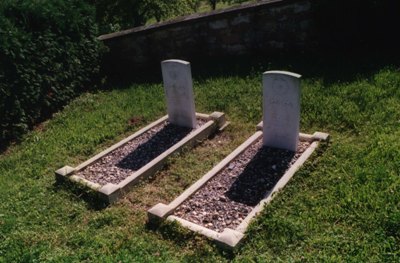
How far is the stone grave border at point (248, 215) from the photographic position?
4164mm

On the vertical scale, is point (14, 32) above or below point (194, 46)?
above

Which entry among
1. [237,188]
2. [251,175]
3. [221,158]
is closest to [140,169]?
[221,158]

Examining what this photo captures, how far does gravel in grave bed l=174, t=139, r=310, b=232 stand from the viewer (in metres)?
4.68

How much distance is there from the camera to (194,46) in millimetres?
9180

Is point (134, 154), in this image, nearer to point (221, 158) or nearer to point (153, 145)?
point (153, 145)

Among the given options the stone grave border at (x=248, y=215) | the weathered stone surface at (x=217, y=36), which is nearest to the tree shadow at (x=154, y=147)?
the stone grave border at (x=248, y=215)

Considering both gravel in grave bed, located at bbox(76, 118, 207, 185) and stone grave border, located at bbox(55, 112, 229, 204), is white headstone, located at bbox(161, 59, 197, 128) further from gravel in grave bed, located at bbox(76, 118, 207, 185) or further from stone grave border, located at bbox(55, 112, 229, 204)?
stone grave border, located at bbox(55, 112, 229, 204)

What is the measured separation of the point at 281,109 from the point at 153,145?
6.89ft

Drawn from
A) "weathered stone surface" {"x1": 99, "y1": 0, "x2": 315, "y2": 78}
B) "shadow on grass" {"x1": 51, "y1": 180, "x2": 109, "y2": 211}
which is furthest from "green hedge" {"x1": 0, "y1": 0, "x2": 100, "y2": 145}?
"shadow on grass" {"x1": 51, "y1": 180, "x2": 109, "y2": 211}

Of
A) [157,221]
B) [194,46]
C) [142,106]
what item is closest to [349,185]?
[157,221]

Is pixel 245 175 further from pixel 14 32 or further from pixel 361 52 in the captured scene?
pixel 14 32

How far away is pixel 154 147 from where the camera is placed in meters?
6.43

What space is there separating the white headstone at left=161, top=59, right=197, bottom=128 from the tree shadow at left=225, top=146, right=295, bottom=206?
1.43 metres

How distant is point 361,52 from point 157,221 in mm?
5215
